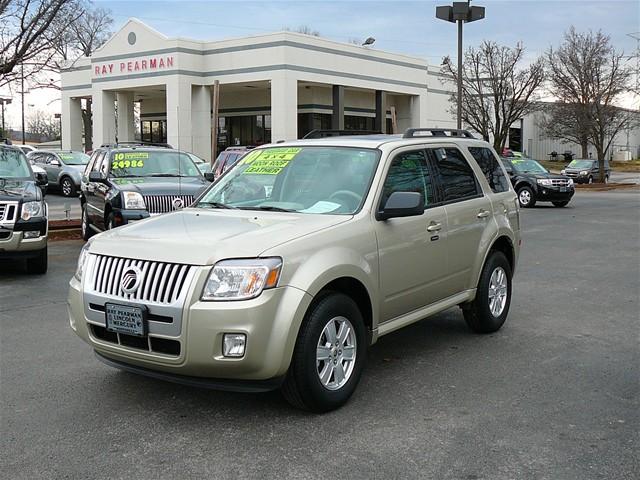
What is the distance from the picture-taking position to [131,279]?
4480 millimetres

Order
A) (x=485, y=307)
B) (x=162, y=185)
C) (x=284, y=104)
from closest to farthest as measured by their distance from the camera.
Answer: (x=485, y=307) < (x=162, y=185) < (x=284, y=104)

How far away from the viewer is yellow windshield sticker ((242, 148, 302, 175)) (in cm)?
598

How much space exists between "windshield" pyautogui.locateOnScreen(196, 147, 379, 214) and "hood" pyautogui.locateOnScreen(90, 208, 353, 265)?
0.83 feet

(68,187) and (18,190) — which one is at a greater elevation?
(18,190)

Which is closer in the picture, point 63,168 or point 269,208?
point 269,208

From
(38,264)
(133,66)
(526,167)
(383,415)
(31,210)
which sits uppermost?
(133,66)

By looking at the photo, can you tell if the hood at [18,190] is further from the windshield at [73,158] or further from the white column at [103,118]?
the white column at [103,118]

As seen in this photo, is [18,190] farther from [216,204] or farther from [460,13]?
[460,13]

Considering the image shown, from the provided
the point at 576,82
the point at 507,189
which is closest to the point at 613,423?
the point at 507,189

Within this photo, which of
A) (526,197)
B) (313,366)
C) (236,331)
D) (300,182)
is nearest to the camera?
(236,331)

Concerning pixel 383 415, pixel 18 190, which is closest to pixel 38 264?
pixel 18 190

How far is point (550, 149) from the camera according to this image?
75125 mm

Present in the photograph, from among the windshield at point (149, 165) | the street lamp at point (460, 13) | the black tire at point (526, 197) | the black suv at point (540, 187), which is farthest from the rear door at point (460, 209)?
the black tire at point (526, 197)

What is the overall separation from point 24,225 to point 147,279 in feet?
19.8
